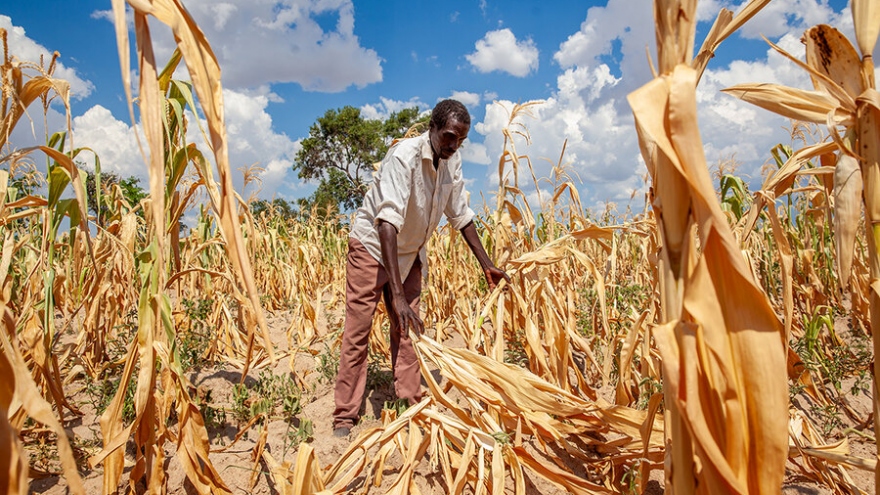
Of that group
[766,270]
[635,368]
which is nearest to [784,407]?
[635,368]

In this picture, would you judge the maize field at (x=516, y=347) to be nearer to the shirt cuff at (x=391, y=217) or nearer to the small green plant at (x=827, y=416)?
the small green plant at (x=827, y=416)

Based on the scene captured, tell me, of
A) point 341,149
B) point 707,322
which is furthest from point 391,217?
point 341,149

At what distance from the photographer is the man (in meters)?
2.29

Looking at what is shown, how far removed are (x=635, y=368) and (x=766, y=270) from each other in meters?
1.67

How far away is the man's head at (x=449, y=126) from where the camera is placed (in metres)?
2.28

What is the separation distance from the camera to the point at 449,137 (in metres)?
2.30

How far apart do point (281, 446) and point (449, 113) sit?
1719 millimetres

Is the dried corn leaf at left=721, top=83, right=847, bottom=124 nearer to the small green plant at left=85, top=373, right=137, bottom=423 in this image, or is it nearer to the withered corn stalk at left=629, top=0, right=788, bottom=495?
the withered corn stalk at left=629, top=0, right=788, bottom=495

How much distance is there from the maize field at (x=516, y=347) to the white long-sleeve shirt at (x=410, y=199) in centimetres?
41

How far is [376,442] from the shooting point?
66.4 inches

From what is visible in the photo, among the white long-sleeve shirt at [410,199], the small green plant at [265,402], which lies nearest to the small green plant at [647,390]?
the white long-sleeve shirt at [410,199]

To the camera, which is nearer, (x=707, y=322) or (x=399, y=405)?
(x=707, y=322)

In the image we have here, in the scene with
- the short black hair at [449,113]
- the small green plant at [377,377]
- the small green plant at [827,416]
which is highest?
the short black hair at [449,113]

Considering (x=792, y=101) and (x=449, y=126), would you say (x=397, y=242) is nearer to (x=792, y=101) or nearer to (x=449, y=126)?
(x=449, y=126)
